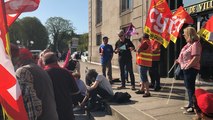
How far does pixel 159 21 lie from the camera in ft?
24.6

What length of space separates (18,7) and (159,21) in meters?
4.50

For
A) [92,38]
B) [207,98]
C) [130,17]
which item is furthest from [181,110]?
[92,38]

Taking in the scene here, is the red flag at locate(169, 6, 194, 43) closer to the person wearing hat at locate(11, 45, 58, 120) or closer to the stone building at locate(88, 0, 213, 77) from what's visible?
the stone building at locate(88, 0, 213, 77)

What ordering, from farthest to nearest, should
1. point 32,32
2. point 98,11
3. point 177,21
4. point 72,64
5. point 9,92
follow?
1. point 32,32
2. point 98,11
3. point 72,64
4. point 177,21
5. point 9,92

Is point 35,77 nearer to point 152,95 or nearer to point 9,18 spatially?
point 9,18

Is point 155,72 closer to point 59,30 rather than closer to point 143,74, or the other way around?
point 143,74

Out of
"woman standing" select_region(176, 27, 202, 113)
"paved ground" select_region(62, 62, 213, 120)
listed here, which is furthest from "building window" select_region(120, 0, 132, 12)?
"woman standing" select_region(176, 27, 202, 113)

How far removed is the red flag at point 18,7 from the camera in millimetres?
3575

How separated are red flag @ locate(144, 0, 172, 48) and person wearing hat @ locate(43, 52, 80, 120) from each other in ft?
10.5

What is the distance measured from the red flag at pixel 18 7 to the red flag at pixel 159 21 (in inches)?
169

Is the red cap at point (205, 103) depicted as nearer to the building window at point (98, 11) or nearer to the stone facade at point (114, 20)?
the stone facade at point (114, 20)

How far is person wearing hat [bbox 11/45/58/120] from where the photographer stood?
3.72 meters

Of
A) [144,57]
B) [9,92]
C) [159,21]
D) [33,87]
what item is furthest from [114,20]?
[9,92]

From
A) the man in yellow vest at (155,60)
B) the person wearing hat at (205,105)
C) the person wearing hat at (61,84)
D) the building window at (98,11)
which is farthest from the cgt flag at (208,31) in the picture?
the building window at (98,11)
